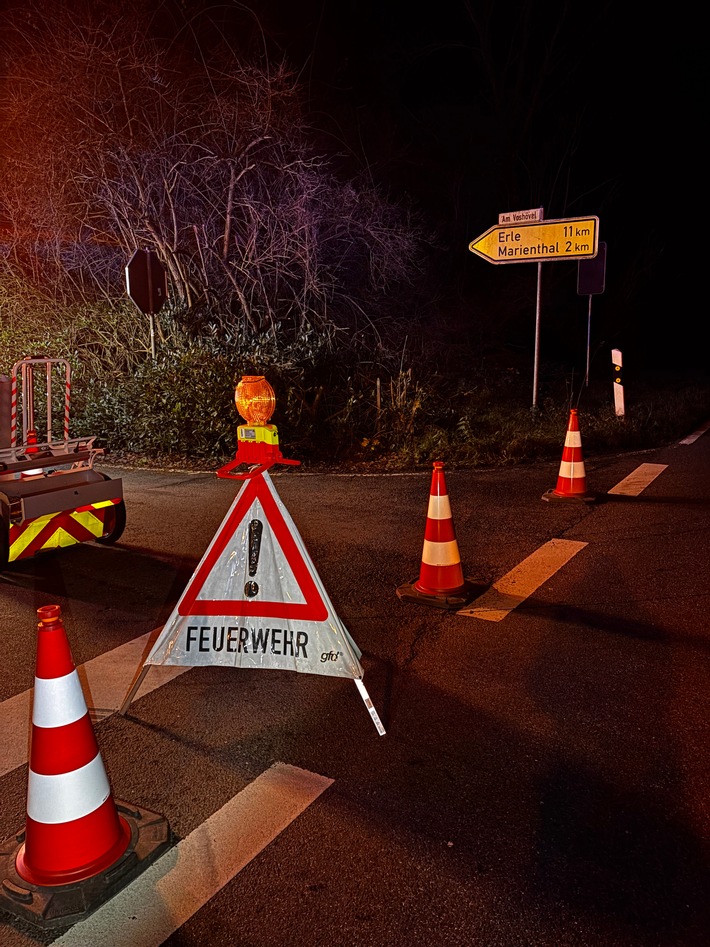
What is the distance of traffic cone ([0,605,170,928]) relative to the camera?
8.43 feet

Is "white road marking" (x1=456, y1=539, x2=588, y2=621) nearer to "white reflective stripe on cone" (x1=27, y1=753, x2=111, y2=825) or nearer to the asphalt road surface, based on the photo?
the asphalt road surface

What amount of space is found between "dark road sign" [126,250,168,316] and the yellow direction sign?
4.98 m

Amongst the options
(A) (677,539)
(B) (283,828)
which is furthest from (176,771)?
(A) (677,539)

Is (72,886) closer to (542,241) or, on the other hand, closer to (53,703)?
(53,703)

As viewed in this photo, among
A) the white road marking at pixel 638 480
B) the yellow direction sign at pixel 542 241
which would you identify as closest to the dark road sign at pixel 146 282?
the yellow direction sign at pixel 542 241

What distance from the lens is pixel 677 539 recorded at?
258 inches

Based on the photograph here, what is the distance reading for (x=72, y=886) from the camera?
2.57 meters

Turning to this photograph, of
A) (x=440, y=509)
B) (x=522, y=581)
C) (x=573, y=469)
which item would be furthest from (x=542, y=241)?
(x=440, y=509)

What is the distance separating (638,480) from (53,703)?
7.78 m

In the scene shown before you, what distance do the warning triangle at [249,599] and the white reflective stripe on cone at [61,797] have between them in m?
1.05

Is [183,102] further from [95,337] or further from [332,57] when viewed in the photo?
→ [332,57]

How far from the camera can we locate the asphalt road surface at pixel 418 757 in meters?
2.48

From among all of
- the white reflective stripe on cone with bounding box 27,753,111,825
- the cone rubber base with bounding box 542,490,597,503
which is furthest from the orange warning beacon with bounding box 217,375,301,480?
the cone rubber base with bounding box 542,490,597,503

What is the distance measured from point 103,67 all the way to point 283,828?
477 inches
